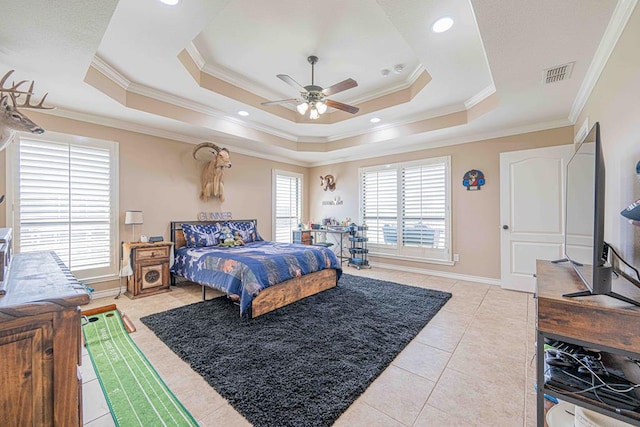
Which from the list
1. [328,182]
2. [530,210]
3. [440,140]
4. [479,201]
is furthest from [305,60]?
[530,210]

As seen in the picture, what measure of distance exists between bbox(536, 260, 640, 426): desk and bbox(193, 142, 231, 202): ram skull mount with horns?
4541 mm

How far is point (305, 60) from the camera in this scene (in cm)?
320

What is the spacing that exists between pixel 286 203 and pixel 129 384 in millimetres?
4783

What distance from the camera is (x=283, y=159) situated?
20.4ft

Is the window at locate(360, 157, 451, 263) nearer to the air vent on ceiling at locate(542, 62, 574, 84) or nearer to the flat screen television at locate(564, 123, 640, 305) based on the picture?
the air vent on ceiling at locate(542, 62, 574, 84)

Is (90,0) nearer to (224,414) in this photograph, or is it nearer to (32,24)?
(32,24)

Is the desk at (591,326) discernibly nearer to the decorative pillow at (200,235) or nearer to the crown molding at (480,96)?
the crown molding at (480,96)

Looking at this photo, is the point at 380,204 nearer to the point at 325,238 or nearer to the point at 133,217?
the point at 325,238

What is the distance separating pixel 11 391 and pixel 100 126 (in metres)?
3.96

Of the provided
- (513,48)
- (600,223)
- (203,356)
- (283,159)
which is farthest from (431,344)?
(283,159)

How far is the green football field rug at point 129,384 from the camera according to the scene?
1.61 metres

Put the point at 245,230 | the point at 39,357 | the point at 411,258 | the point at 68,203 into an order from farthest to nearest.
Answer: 1. the point at 411,258
2. the point at 245,230
3. the point at 68,203
4. the point at 39,357

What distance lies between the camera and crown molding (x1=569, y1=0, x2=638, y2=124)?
1741mm

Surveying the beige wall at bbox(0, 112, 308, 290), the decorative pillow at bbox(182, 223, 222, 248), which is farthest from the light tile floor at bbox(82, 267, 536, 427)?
the beige wall at bbox(0, 112, 308, 290)
